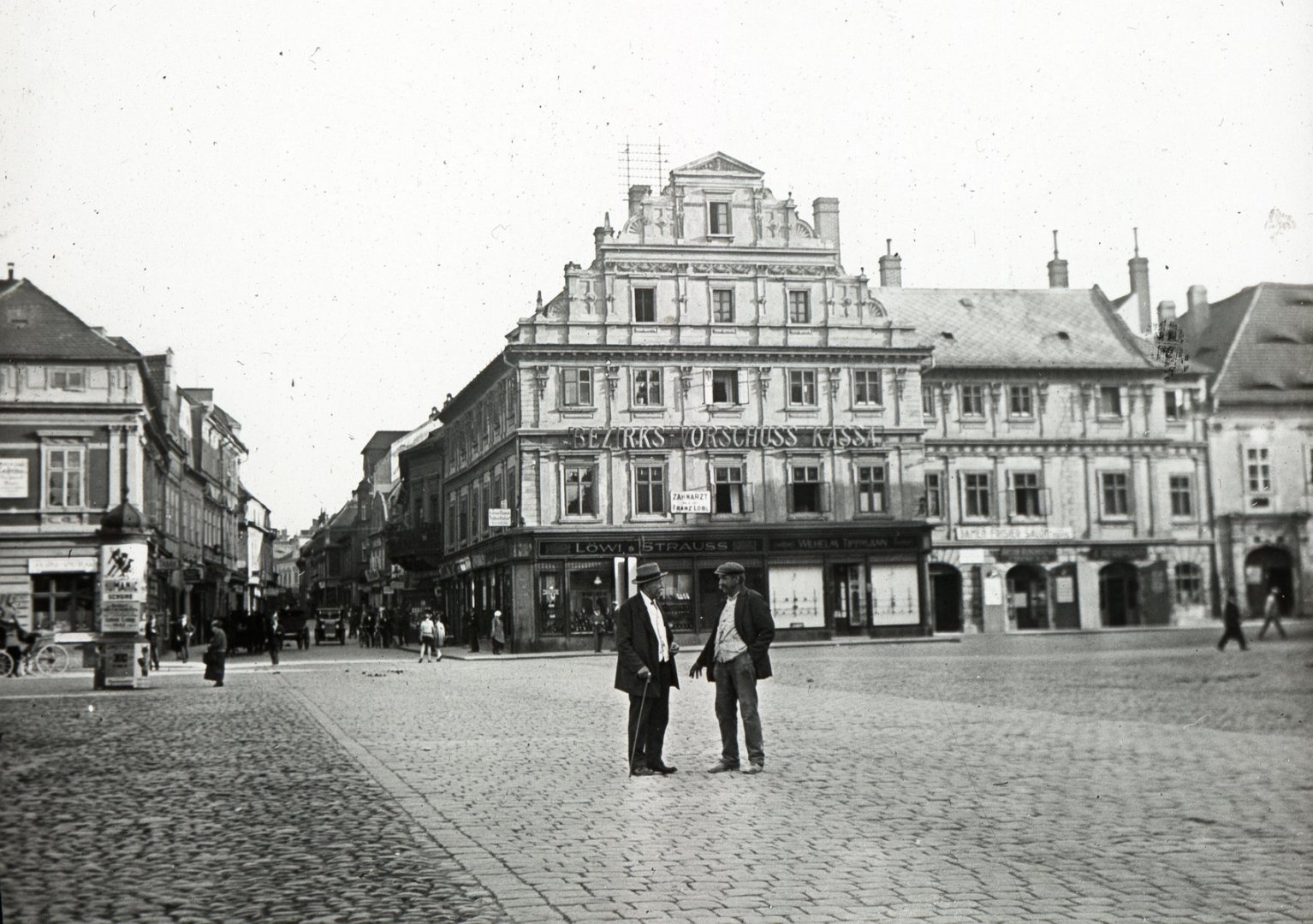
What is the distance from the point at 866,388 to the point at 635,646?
38.7 meters

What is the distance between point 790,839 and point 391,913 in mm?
2747

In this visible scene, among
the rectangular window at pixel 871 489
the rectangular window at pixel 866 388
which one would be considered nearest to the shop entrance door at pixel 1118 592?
the rectangular window at pixel 871 489

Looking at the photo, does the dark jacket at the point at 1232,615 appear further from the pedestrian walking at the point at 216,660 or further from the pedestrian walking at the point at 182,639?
the pedestrian walking at the point at 182,639

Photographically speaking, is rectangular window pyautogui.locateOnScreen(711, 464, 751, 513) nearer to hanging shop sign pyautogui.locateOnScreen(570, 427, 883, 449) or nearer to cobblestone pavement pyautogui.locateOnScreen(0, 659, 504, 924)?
hanging shop sign pyautogui.locateOnScreen(570, 427, 883, 449)

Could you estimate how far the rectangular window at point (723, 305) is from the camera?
159ft

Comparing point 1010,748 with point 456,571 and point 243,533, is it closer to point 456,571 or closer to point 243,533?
point 456,571

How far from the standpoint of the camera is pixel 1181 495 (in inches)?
2009

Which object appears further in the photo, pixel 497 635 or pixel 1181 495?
pixel 1181 495

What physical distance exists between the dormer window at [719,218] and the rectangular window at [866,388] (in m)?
6.79

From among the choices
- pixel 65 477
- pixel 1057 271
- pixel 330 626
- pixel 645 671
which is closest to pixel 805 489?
pixel 1057 271

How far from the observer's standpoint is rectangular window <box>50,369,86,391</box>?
849 inches

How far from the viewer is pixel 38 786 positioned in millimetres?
11984

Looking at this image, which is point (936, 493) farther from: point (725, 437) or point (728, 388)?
point (728, 388)

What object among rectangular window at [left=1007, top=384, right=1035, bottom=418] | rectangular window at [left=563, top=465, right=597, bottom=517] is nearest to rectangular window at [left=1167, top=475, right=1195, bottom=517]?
rectangular window at [left=1007, top=384, right=1035, bottom=418]
